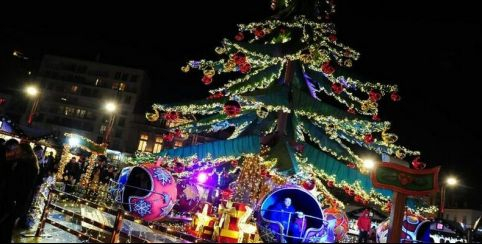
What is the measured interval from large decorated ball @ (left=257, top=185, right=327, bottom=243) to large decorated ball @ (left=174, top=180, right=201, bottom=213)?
5.44m

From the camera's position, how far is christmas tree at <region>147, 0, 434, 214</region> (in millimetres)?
12078

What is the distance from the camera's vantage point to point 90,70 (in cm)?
7956

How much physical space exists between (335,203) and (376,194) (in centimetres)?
501

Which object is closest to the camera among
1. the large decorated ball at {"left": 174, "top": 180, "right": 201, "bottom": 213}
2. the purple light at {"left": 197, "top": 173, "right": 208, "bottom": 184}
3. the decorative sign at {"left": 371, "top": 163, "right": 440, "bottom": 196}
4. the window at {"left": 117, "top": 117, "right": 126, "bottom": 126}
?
the decorative sign at {"left": 371, "top": 163, "right": 440, "bottom": 196}

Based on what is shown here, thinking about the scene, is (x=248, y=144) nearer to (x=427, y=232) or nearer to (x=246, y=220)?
(x=246, y=220)

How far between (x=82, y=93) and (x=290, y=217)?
7671cm

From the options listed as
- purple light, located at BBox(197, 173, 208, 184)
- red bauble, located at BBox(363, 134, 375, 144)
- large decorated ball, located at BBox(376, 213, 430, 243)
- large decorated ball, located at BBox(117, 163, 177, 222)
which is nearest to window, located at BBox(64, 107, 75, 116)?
purple light, located at BBox(197, 173, 208, 184)

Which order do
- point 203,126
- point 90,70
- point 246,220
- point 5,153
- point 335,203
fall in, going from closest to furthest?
1. point 5,153
2. point 246,220
3. point 203,126
4. point 335,203
5. point 90,70

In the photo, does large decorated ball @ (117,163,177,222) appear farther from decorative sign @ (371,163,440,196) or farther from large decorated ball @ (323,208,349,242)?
decorative sign @ (371,163,440,196)

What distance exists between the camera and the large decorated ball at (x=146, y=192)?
1090 cm

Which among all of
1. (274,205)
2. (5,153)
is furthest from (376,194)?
(5,153)

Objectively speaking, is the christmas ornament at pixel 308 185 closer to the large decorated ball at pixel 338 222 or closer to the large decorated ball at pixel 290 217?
the large decorated ball at pixel 338 222

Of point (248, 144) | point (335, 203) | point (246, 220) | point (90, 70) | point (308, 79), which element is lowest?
point (246, 220)

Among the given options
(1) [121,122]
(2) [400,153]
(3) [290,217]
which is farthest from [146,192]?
(1) [121,122]
